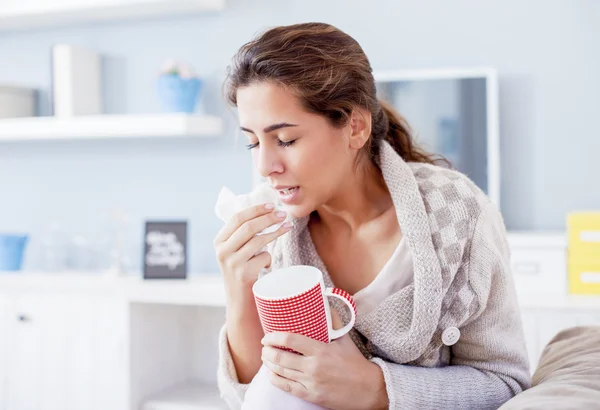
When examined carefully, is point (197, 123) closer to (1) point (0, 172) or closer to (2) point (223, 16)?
(2) point (223, 16)

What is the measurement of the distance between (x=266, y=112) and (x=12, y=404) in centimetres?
214

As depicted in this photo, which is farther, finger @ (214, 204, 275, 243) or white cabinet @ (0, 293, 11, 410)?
white cabinet @ (0, 293, 11, 410)

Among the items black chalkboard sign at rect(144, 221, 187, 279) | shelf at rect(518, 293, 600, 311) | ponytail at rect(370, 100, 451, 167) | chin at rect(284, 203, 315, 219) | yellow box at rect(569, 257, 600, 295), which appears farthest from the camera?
black chalkboard sign at rect(144, 221, 187, 279)

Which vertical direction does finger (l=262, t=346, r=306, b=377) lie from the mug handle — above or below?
below

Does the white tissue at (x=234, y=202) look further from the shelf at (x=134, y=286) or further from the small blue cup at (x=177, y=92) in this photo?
the small blue cup at (x=177, y=92)

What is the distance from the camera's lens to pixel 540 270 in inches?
94.4

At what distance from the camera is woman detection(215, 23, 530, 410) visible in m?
1.24

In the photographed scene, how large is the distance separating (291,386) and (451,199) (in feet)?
1.38

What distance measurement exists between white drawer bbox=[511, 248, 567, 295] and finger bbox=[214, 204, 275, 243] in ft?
4.40

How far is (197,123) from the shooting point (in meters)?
2.91

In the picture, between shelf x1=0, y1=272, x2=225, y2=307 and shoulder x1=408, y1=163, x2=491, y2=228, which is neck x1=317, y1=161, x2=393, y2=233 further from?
shelf x1=0, y1=272, x2=225, y2=307

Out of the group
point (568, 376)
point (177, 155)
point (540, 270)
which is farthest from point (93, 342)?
point (568, 376)

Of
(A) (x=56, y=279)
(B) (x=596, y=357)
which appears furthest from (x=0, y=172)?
(B) (x=596, y=357)

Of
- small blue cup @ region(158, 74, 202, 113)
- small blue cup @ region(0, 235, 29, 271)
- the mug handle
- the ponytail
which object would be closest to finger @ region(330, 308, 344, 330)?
the mug handle
